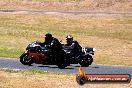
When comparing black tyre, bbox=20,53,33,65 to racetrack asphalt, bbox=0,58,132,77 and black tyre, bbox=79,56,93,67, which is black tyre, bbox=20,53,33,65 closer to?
racetrack asphalt, bbox=0,58,132,77

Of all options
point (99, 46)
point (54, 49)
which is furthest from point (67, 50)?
point (99, 46)

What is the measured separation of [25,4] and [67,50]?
2005 inches

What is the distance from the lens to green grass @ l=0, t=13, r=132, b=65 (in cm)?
3243

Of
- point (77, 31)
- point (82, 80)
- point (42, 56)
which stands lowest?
point (77, 31)

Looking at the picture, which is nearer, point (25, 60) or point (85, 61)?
point (25, 60)

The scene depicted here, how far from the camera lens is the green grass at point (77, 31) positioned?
32431 mm

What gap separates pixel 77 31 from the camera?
4647 cm

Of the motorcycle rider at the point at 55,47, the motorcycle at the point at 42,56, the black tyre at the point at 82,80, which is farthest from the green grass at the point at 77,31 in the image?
the black tyre at the point at 82,80

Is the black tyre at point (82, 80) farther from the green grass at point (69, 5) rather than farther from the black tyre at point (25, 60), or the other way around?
the green grass at point (69, 5)

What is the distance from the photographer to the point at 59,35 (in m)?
42.1

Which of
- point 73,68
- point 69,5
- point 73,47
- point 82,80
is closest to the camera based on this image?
point 82,80

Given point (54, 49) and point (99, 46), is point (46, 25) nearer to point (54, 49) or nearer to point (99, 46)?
point (99, 46)

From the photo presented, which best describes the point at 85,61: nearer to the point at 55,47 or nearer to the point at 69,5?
the point at 55,47

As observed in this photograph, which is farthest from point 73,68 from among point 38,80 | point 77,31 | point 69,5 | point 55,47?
point 69,5
